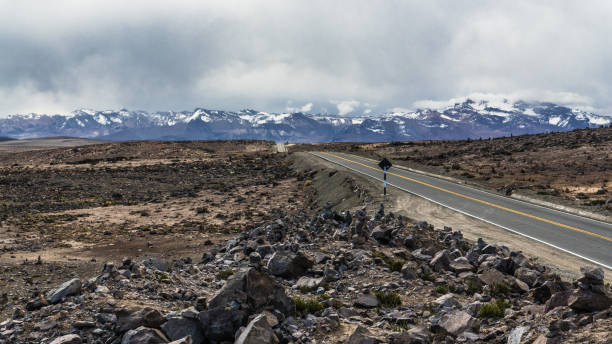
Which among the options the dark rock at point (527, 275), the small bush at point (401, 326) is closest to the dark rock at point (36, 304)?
the small bush at point (401, 326)

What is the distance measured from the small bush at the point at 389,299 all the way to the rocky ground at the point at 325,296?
3cm

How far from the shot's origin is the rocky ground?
6.27 m

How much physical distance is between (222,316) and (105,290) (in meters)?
3.54

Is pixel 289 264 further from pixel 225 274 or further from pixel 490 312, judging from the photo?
pixel 490 312

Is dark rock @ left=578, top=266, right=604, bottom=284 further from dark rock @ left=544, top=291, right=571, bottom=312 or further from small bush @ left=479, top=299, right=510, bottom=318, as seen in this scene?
small bush @ left=479, top=299, right=510, bottom=318

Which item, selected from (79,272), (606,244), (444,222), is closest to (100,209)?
(79,272)

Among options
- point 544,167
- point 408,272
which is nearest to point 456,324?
point 408,272

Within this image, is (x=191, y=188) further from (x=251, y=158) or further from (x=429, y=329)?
(x=429, y=329)

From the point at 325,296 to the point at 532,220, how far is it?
17.5 metres

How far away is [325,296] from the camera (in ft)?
28.5

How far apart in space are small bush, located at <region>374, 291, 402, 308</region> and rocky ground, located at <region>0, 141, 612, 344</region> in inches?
1.0

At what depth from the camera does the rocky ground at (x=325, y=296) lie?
20.6ft

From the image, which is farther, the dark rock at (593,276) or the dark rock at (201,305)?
the dark rock at (201,305)

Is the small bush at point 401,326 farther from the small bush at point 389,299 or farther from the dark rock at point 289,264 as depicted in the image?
the dark rock at point 289,264
